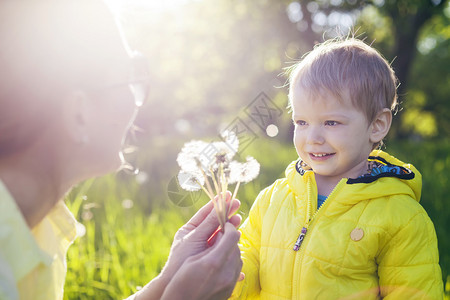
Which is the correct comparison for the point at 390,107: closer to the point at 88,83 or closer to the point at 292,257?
the point at 292,257

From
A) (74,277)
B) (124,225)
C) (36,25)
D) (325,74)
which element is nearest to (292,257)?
(325,74)

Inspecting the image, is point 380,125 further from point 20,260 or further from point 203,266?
point 20,260

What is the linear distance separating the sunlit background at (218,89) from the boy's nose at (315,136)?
1.52ft

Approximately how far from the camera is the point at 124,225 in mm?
3879

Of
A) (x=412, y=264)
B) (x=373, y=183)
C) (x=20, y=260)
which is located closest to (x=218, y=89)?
(x=373, y=183)

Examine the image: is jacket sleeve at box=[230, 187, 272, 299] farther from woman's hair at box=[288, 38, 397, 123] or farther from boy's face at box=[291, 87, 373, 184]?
woman's hair at box=[288, 38, 397, 123]

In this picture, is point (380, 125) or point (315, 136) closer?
point (315, 136)

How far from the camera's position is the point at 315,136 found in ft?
5.23

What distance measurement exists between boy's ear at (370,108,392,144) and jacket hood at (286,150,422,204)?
0.12 metres

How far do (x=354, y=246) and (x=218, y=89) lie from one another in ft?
48.3

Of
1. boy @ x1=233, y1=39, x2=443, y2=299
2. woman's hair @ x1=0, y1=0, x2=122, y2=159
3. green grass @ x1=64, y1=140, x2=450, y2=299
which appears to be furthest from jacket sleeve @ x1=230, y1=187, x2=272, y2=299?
woman's hair @ x1=0, y1=0, x2=122, y2=159

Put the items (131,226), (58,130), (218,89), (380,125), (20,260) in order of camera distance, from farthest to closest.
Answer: (218,89) < (131,226) < (380,125) < (58,130) < (20,260)

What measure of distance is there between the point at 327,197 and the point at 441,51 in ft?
80.9

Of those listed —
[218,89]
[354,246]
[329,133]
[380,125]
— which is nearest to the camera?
[354,246]
